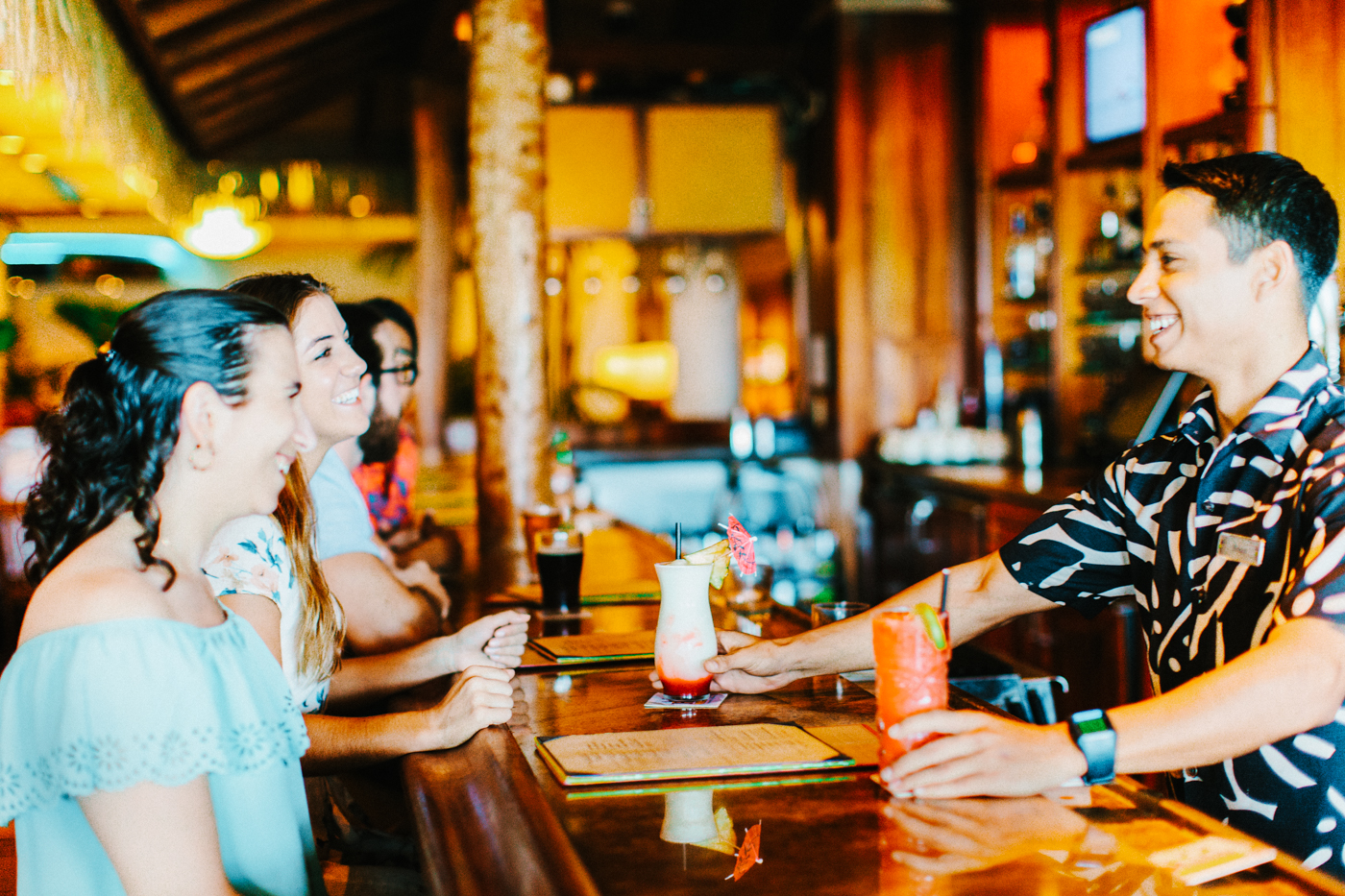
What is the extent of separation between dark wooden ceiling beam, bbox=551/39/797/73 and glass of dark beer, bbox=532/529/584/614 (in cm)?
468

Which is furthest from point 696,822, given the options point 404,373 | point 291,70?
point 291,70

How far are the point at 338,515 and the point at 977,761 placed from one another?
1354mm

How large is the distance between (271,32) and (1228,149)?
4236 millimetres

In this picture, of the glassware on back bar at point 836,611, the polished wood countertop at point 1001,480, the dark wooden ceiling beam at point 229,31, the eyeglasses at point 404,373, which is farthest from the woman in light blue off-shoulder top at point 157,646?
the dark wooden ceiling beam at point 229,31

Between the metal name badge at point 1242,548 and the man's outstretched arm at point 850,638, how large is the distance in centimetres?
32

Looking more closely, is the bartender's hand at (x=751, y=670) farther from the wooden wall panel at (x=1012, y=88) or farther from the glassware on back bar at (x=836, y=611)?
the wooden wall panel at (x=1012, y=88)

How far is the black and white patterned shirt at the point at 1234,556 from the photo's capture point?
134 centimetres

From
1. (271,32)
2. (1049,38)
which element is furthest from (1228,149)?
(271,32)

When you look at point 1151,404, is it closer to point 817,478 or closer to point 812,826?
point 817,478

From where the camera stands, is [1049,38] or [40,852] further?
[1049,38]

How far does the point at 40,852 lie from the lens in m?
1.16

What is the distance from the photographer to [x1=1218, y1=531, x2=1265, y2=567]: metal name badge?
1.43m

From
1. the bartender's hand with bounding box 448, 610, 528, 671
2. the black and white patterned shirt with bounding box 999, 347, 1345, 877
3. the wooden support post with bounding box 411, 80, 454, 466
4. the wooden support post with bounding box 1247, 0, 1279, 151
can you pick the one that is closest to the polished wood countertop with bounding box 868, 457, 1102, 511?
the wooden support post with bounding box 1247, 0, 1279, 151

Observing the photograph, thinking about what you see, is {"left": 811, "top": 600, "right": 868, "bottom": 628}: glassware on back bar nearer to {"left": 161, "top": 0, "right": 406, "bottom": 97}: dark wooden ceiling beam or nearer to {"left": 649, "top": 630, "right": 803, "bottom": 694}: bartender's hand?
{"left": 649, "top": 630, "right": 803, "bottom": 694}: bartender's hand
